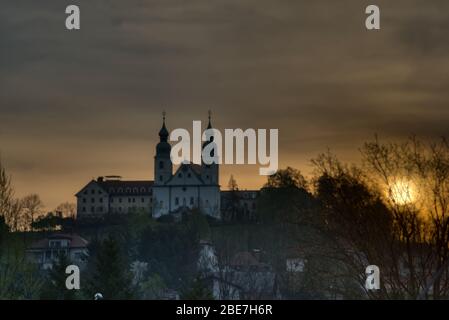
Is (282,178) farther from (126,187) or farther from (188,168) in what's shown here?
(126,187)

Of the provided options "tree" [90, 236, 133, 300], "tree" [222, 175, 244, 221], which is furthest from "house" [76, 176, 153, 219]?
"tree" [90, 236, 133, 300]

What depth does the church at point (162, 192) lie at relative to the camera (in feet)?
427

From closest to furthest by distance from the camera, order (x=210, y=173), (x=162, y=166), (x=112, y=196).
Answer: (x=210, y=173) → (x=162, y=166) → (x=112, y=196)

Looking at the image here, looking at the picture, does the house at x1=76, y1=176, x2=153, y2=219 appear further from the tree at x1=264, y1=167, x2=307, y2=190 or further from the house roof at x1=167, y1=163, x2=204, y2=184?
the tree at x1=264, y1=167, x2=307, y2=190

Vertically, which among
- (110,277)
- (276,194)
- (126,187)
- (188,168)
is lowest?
(110,277)

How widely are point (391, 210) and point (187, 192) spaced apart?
108794mm

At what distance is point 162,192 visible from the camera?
133500mm

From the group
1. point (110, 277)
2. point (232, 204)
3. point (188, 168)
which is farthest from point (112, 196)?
point (110, 277)

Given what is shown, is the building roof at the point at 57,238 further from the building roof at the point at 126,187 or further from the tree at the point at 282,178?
the building roof at the point at 126,187

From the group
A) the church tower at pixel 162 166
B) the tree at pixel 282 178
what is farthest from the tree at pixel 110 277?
the church tower at pixel 162 166
